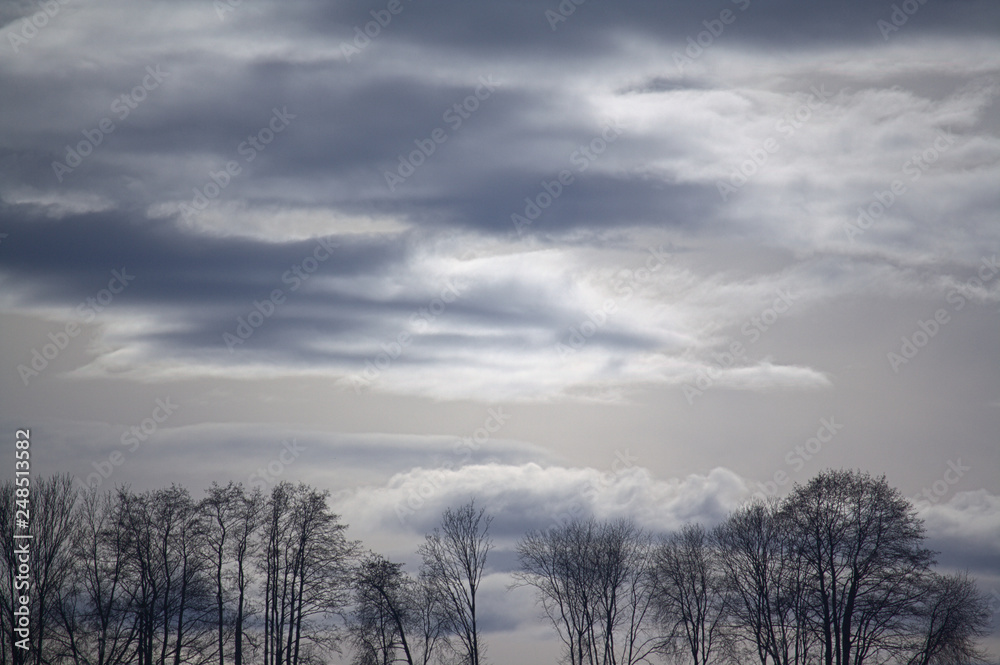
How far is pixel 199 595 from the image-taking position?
72.8m

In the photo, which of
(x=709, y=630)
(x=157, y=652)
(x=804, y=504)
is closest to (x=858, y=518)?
(x=804, y=504)

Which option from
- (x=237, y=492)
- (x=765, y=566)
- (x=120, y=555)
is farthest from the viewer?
(x=765, y=566)

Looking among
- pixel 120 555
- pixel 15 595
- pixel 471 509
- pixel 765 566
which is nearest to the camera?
pixel 15 595

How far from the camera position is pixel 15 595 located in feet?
207

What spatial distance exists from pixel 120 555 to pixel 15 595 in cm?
856

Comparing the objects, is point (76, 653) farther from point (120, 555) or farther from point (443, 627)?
point (443, 627)

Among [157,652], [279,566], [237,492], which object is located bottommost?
[157,652]

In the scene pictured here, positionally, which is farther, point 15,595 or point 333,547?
point 333,547

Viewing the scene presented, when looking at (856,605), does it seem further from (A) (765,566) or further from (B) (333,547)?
(B) (333,547)

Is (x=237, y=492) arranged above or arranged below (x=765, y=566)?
above

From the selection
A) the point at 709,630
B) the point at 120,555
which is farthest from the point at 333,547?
the point at 709,630

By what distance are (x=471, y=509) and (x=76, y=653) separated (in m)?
33.0

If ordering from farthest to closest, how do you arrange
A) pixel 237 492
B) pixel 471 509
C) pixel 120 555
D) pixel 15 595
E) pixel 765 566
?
1. pixel 471 509
2. pixel 765 566
3. pixel 237 492
4. pixel 120 555
5. pixel 15 595

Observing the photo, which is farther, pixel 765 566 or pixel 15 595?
pixel 765 566
